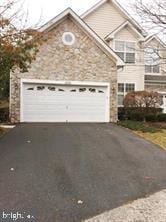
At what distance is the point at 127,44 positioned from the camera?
27125mm

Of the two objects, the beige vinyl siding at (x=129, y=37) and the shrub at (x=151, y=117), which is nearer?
the shrub at (x=151, y=117)

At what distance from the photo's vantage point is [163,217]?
6.03 m

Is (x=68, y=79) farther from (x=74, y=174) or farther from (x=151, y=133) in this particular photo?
(x=74, y=174)

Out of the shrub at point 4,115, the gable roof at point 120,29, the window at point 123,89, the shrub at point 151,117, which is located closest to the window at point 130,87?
the window at point 123,89

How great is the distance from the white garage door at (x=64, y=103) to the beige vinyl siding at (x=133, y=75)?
5371mm

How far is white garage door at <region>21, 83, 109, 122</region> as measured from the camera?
20125 mm

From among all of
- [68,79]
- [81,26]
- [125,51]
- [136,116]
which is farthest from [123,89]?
[81,26]

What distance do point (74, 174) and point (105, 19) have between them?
2189cm

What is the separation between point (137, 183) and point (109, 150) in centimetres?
391

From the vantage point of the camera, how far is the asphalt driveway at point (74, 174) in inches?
250

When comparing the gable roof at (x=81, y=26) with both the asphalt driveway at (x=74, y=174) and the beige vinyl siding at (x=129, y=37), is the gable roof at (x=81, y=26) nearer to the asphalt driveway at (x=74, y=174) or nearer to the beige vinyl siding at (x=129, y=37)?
the beige vinyl siding at (x=129, y=37)

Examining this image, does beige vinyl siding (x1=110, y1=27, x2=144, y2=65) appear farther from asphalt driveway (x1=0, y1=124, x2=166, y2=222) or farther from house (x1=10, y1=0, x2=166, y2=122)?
asphalt driveway (x1=0, y1=124, x2=166, y2=222)

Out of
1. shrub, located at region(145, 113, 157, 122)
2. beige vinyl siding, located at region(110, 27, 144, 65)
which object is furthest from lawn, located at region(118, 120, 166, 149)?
beige vinyl siding, located at region(110, 27, 144, 65)

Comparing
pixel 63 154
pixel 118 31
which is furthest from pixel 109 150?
pixel 118 31
